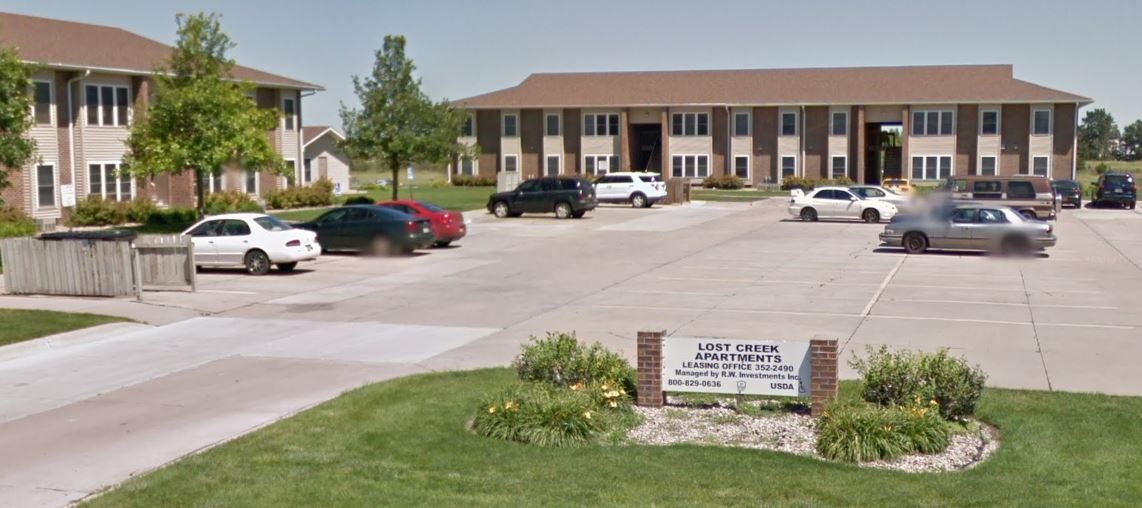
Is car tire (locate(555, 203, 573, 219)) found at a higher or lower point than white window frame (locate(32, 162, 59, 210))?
lower

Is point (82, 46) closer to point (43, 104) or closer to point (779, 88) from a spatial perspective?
point (43, 104)

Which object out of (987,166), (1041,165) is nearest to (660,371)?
(987,166)

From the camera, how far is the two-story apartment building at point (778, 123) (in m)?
71.9

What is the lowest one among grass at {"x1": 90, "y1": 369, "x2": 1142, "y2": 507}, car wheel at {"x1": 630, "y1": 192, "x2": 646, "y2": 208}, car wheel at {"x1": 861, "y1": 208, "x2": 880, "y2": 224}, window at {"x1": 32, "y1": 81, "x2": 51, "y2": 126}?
grass at {"x1": 90, "y1": 369, "x2": 1142, "y2": 507}

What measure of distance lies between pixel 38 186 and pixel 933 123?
51.3m

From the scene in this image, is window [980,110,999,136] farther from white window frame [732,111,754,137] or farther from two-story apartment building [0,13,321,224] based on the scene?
two-story apartment building [0,13,321,224]

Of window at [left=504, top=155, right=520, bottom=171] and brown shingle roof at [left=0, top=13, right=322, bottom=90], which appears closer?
brown shingle roof at [left=0, top=13, right=322, bottom=90]

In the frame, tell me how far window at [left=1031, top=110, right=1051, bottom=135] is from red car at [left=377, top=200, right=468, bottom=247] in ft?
159

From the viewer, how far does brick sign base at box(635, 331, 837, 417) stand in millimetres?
Answer: 11797

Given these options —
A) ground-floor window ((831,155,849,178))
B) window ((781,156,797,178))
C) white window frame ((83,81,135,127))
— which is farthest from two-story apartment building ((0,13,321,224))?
ground-floor window ((831,155,849,178))

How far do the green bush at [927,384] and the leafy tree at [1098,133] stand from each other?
6547 inches

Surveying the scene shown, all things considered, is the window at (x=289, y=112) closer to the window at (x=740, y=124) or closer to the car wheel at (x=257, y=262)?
the car wheel at (x=257, y=262)

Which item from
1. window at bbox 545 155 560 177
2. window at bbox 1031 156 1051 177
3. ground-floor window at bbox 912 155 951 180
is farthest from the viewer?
window at bbox 545 155 560 177

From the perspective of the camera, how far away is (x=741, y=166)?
77.5 metres
